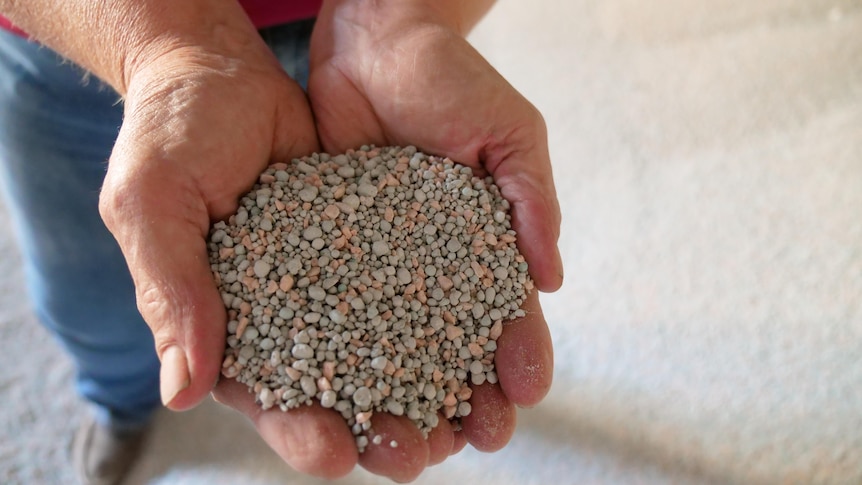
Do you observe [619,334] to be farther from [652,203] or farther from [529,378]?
[529,378]

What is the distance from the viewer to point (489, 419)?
81 cm

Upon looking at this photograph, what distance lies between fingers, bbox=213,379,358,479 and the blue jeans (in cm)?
52

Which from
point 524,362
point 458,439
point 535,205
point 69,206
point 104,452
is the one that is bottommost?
point 104,452

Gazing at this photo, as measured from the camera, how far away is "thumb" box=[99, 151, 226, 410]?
0.70 metres

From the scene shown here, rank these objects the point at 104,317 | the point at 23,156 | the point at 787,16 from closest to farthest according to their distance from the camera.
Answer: the point at 23,156, the point at 104,317, the point at 787,16

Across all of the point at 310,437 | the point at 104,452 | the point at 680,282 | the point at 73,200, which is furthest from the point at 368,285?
the point at 680,282

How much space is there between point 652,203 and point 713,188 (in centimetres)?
17

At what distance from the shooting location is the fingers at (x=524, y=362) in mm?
808

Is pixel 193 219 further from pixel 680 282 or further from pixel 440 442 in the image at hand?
pixel 680 282

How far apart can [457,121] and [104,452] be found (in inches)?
39.9

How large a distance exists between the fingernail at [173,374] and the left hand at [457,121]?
0.71 ft

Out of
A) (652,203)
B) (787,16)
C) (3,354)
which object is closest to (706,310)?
(652,203)

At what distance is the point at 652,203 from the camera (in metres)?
1.71

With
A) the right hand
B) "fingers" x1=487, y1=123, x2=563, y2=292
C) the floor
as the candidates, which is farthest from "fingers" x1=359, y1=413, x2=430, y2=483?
the floor
